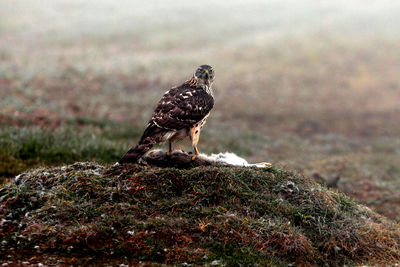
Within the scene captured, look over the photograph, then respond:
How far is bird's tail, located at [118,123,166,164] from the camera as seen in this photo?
25.7ft

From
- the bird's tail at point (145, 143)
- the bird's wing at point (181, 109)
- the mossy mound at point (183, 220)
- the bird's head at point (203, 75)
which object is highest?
the bird's head at point (203, 75)

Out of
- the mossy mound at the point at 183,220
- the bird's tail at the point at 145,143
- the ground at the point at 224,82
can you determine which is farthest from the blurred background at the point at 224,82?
the bird's tail at the point at 145,143

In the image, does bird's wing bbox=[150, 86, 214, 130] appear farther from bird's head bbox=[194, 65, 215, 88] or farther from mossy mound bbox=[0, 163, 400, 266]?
mossy mound bbox=[0, 163, 400, 266]

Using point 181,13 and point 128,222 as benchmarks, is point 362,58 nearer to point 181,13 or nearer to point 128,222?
point 181,13

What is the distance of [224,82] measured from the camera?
2902cm

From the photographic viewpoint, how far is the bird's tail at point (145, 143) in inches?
309

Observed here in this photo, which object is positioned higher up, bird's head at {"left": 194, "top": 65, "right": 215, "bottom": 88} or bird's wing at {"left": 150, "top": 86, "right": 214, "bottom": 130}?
bird's head at {"left": 194, "top": 65, "right": 215, "bottom": 88}

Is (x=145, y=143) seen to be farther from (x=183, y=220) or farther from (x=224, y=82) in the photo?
(x=224, y=82)

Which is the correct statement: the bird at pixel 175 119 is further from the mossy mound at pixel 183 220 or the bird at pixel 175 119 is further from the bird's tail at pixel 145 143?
the mossy mound at pixel 183 220

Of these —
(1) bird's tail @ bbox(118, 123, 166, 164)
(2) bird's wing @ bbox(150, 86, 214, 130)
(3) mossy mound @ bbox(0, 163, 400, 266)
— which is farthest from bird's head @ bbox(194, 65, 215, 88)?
(3) mossy mound @ bbox(0, 163, 400, 266)

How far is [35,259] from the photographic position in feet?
19.9

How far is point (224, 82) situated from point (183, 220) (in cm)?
2257

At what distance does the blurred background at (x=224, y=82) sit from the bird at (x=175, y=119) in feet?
8.54

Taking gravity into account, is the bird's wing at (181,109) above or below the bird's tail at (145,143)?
above
